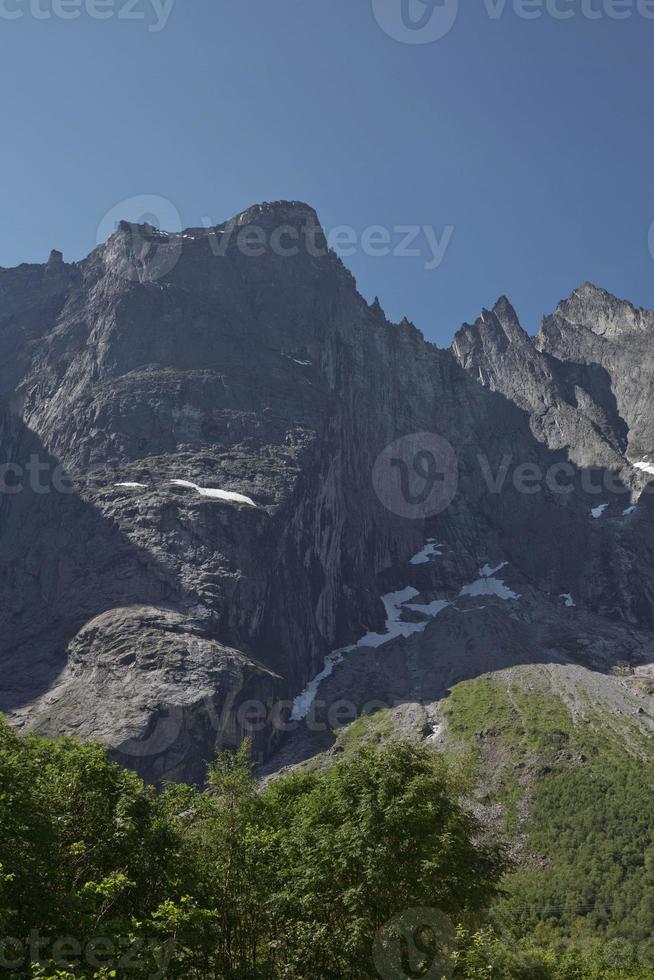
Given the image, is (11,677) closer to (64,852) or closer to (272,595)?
(272,595)

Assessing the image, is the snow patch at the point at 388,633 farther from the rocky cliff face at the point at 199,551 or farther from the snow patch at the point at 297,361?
the snow patch at the point at 297,361

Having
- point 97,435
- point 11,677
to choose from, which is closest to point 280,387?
point 97,435

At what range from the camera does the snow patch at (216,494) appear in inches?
5832

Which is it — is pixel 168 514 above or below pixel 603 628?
above

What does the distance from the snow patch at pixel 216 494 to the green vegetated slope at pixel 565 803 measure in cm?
5331

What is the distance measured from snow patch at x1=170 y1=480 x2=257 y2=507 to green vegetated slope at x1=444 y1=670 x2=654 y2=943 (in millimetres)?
53311

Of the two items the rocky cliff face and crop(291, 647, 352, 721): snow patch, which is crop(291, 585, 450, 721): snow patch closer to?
crop(291, 647, 352, 721): snow patch

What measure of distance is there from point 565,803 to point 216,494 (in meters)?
83.3

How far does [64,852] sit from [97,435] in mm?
141848

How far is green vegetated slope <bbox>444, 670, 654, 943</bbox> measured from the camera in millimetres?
78625

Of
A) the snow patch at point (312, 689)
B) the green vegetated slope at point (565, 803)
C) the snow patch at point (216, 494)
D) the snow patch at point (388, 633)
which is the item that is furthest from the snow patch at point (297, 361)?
the green vegetated slope at point (565, 803)

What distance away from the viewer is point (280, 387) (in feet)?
596

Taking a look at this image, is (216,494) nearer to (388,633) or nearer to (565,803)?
(388,633)

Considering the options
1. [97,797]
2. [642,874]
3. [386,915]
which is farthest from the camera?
[642,874]
